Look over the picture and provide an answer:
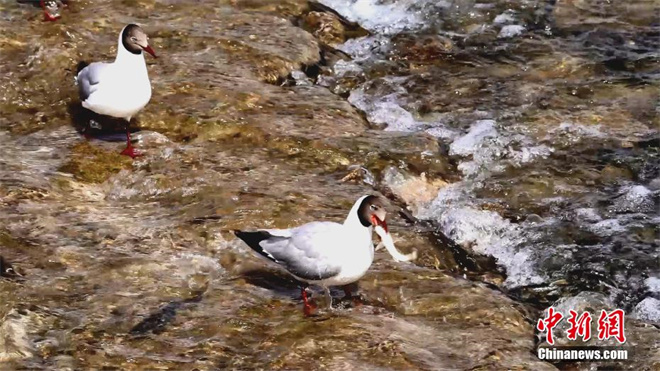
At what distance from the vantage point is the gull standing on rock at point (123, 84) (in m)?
13.5

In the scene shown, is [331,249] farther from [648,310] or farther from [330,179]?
[648,310]

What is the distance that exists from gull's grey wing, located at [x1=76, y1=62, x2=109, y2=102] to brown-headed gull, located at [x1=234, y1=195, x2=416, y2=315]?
474cm

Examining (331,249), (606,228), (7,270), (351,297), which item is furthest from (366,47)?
(7,270)

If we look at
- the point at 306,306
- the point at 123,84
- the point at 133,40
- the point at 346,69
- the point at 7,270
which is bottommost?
the point at 346,69

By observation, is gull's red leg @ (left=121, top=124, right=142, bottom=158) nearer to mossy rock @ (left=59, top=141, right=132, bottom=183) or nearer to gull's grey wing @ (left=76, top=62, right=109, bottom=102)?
mossy rock @ (left=59, top=141, right=132, bottom=183)

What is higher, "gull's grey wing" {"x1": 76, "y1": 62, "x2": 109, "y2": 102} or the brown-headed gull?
"gull's grey wing" {"x1": 76, "y1": 62, "x2": 109, "y2": 102}

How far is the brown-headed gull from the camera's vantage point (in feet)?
32.6

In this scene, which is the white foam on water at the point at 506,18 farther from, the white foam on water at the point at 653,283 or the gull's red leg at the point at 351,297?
the gull's red leg at the point at 351,297

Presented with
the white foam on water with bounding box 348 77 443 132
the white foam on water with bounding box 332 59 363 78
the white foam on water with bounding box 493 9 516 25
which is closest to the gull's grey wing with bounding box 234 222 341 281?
the white foam on water with bounding box 348 77 443 132

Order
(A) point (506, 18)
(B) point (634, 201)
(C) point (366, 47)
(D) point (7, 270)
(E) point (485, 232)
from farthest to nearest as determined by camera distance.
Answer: (A) point (506, 18), (C) point (366, 47), (B) point (634, 201), (E) point (485, 232), (D) point (7, 270)

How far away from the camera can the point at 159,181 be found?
13273 mm

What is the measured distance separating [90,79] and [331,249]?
5668 millimetres

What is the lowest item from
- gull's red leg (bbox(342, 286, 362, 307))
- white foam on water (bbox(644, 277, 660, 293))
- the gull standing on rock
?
white foam on water (bbox(644, 277, 660, 293))

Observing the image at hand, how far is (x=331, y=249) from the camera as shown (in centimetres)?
993
